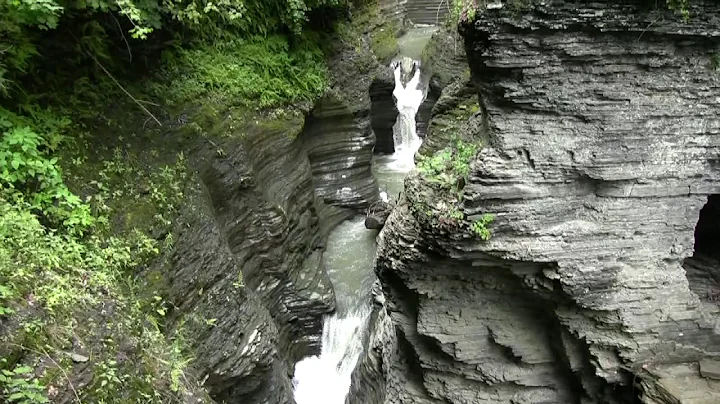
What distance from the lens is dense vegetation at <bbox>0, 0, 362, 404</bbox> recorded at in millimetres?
4059

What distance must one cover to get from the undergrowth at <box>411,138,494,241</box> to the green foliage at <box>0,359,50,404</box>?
14.3 feet

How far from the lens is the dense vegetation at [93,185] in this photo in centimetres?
406

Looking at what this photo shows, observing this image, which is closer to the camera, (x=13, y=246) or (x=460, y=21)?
(x=13, y=246)

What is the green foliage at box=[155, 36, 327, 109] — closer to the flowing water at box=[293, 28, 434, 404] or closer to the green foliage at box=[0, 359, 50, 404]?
the flowing water at box=[293, 28, 434, 404]

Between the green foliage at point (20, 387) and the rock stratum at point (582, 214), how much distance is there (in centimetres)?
437

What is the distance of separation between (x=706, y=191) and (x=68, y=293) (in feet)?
23.9

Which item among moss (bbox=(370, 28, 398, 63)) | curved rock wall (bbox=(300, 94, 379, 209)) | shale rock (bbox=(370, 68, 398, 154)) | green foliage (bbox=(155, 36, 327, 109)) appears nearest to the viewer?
green foliage (bbox=(155, 36, 327, 109))

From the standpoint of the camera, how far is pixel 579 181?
5695mm

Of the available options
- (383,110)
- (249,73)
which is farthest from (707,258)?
(383,110)

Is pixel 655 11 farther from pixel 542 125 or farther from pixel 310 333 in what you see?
pixel 310 333

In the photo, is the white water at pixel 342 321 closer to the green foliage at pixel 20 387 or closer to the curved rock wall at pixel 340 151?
the curved rock wall at pixel 340 151

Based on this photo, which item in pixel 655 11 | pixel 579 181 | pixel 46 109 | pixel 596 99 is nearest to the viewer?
pixel 655 11

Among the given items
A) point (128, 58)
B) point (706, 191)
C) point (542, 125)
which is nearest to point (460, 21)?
point (542, 125)

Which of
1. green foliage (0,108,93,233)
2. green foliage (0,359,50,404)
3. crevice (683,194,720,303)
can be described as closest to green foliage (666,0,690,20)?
crevice (683,194,720,303)
